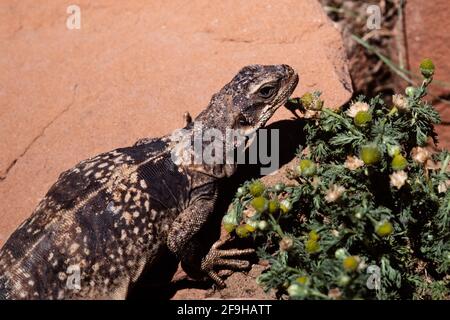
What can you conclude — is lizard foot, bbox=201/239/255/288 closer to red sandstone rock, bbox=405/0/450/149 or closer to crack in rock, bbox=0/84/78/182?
crack in rock, bbox=0/84/78/182

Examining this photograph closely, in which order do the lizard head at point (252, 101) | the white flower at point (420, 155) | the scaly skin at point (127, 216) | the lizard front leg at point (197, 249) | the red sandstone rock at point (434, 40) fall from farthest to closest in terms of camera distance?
the red sandstone rock at point (434, 40), the lizard head at point (252, 101), the lizard front leg at point (197, 249), the scaly skin at point (127, 216), the white flower at point (420, 155)

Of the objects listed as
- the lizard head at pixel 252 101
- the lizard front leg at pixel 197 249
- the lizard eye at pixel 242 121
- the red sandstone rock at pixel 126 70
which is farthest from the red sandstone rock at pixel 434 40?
the lizard front leg at pixel 197 249

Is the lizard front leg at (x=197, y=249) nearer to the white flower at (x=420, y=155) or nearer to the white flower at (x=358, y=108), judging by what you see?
the white flower at (x=358, y=108)

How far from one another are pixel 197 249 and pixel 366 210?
1666 millimetres

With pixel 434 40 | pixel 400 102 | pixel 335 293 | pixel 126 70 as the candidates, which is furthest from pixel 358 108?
pixel 434 40

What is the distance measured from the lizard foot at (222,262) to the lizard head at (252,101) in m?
1.05

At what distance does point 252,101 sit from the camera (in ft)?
18.1

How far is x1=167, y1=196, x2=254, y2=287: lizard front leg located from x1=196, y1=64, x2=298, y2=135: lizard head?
2.40 feet

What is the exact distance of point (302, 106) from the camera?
17.5 feet

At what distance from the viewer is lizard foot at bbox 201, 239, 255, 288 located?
5316mm

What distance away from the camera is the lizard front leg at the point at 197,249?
5254mm

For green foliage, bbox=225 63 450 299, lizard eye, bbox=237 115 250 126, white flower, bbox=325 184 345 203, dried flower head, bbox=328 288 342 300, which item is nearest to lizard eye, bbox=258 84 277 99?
lizard eye, bbox=237 115 250 126

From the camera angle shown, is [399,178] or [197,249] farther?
[197,249]

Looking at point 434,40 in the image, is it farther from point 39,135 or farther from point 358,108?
point 39,135
